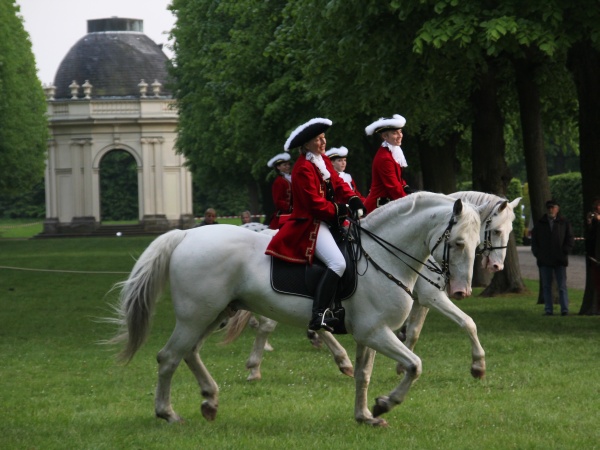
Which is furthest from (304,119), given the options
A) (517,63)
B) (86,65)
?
(86,65)

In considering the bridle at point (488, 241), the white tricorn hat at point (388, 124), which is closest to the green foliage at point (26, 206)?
the white tricorn hat at point (388, 124)

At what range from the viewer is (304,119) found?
114 ft

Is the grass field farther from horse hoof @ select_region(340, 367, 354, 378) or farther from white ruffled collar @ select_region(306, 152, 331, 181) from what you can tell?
white ruffled collar @ select_region(306, 152, 331, 181)

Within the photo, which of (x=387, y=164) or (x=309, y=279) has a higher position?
(x=387, y=164)

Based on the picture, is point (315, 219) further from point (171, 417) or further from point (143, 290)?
point (171, 417)

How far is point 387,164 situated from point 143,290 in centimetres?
369

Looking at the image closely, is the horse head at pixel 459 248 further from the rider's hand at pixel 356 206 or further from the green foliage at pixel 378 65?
the green foliage at pixel 378 65

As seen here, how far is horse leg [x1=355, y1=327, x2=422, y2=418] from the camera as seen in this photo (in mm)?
10578

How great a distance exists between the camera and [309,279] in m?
11.0

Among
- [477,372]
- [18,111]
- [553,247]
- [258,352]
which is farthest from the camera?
[18,111]

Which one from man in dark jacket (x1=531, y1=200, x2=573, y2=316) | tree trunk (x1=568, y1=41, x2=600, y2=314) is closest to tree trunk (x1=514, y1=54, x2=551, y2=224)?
man in dark jacket (x1=531, y1=200, x2=573, y2=316)

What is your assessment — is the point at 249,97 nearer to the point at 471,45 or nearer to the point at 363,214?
the point at 471,45

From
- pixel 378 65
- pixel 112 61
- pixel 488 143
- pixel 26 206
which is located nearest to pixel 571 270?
pixel 488 143

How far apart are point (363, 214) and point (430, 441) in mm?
2173
